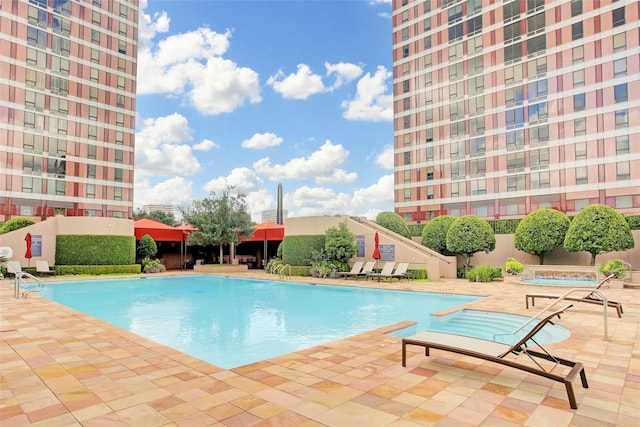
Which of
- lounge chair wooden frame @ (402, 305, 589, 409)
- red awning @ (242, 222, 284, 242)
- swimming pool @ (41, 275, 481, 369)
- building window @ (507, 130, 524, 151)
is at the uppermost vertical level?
building window @ (507, 130, 524, 151)

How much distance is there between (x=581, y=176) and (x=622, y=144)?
3320 mm

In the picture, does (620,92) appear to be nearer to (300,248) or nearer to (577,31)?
(577,31)

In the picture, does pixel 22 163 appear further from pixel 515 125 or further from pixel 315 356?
pixel 515 125

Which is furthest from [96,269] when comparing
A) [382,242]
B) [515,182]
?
[515,182]

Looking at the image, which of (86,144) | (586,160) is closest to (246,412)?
(586,160)

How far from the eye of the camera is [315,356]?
5.95 m

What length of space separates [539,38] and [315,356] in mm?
36585

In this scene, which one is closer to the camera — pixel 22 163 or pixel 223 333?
pixel 223 333

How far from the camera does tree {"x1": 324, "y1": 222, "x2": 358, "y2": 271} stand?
874 inches

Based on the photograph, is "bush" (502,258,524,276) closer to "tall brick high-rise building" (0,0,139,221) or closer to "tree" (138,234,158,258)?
"tree" (138,234,158,258)

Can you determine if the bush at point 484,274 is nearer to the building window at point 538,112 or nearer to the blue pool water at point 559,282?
the blue pool water at point 559,282

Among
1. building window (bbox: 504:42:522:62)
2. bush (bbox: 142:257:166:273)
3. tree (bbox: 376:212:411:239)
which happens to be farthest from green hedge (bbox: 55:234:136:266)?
building window (bbox: 504:42:522:62)

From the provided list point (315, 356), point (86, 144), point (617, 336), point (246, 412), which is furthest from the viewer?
point (86, 144)

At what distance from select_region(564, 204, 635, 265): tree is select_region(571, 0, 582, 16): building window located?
1870 cm
